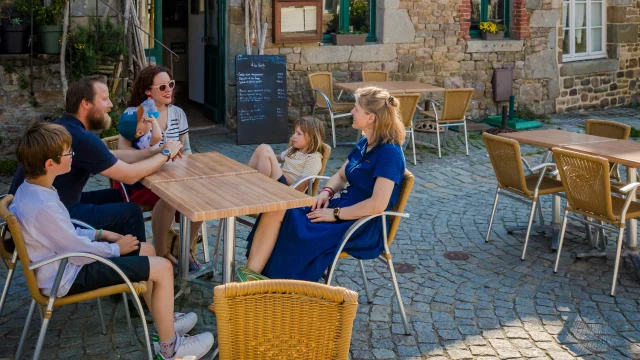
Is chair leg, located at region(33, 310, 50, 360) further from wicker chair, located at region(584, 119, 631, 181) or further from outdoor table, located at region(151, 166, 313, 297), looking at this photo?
wicker chair, located at region(584, 119, 631, 181)

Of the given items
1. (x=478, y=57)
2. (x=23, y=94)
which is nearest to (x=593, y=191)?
(x=23, y=94)

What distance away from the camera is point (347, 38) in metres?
11.2

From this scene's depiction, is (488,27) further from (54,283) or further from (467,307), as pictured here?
(54,283)

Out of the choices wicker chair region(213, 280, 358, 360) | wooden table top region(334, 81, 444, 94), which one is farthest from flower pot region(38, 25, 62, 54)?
wicker chair region(213, 280, 358, 360)

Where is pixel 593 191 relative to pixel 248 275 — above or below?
above

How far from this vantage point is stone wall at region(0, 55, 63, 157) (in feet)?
29.8

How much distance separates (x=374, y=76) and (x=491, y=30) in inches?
84.0

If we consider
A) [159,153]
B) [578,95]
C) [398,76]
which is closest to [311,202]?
[159,153]

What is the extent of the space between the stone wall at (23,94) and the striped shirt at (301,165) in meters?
4.38

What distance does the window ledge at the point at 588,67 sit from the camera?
13.0m

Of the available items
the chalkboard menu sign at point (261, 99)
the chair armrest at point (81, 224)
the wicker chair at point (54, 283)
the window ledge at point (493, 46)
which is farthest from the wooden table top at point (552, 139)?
the window ledge at point (493, 46)

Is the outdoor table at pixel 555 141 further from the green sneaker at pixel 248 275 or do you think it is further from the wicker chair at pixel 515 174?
the green sneaker at pixel 248 275

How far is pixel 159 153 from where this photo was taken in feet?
16.2

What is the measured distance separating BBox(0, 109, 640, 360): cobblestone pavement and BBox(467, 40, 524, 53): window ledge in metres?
5.21
